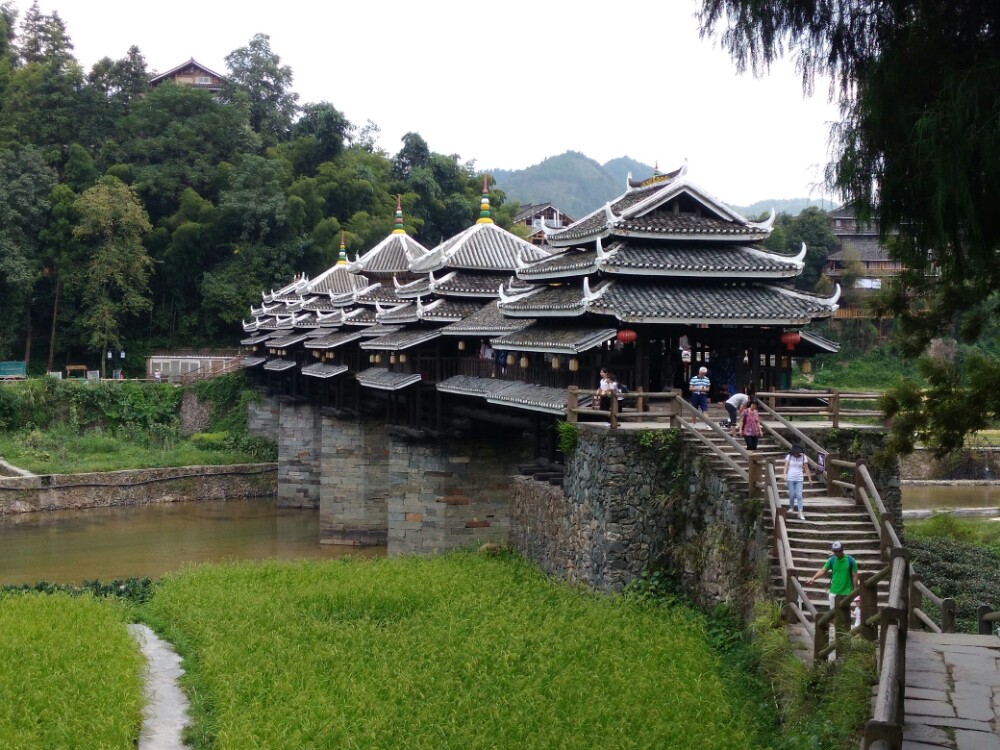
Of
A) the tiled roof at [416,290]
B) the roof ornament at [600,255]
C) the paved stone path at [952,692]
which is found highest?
the tiled roof at [416,290]

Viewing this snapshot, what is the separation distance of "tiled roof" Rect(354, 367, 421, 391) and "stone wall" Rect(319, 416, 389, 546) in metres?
4.06

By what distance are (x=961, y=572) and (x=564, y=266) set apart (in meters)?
10.1

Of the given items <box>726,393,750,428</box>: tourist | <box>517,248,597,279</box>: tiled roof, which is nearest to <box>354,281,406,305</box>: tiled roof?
<box>517,248,597,279</box>: tiled roof

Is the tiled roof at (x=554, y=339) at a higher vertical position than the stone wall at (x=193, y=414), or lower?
higher

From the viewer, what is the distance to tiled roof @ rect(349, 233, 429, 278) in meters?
40.0

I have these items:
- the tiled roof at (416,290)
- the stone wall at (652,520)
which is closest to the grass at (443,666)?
the stone wall at (652,520)

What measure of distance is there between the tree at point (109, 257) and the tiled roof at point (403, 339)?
28.3 m

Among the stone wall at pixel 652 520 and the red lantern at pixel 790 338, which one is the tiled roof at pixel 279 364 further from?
the red lantern at pixel 790 338

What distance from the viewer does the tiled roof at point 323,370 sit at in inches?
1414

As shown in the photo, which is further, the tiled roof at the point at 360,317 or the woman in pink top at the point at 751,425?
the tiled roof at the point at 360,317

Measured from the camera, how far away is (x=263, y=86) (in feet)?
251

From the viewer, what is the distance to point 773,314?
64.5 ft

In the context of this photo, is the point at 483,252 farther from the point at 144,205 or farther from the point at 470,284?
the point at 144,205

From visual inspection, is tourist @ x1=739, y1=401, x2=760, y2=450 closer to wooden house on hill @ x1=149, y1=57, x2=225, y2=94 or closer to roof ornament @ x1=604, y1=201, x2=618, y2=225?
roof ornament @ x1=604, y1=201, x2=618, y2=225
